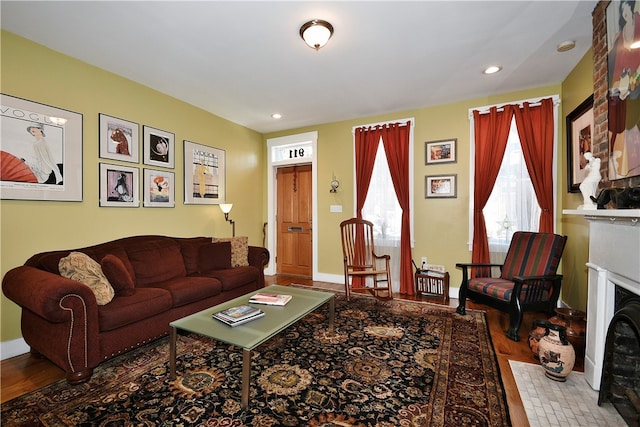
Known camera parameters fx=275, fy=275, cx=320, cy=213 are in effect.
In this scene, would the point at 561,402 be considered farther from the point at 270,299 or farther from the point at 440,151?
the point at 440,151

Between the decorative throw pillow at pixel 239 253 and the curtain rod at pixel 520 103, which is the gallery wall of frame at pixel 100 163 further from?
the curtain rod at pixel 520 103

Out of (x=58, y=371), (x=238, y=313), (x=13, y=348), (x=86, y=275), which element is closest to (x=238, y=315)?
(x=238, y=313)

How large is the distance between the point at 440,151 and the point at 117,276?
418 centimetres

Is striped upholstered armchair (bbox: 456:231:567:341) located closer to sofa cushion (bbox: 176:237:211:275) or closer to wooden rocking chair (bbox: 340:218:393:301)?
wooden rocking chair (bbox: 340:218:393:301)

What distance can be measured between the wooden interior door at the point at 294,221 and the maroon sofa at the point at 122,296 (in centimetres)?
168

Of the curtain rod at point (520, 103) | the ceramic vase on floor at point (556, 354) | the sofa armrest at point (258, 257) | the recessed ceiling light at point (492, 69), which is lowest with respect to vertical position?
the ceramic vase on floor at point (556, 354)

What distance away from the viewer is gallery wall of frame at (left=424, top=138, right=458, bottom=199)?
398cm

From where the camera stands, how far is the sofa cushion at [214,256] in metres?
3.57

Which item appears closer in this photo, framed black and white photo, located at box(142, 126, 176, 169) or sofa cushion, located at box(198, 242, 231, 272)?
framed black and white photo, located at box(142, 126, 176, 169)

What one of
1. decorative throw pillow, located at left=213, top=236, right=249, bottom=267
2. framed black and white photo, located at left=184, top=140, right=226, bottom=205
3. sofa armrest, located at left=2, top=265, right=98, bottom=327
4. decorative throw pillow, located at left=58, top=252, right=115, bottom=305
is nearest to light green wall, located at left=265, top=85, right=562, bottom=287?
decorative throw pillow, located at left=213, top=236, right=249, bottom=267

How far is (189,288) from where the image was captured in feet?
9.20

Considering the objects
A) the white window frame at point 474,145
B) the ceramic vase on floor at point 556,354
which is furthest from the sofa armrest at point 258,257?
the ceramic vase on floor at point 556,354

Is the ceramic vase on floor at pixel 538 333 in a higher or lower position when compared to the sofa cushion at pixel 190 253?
lower

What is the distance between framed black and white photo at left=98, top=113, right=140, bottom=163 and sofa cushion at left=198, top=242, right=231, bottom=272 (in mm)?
1362
